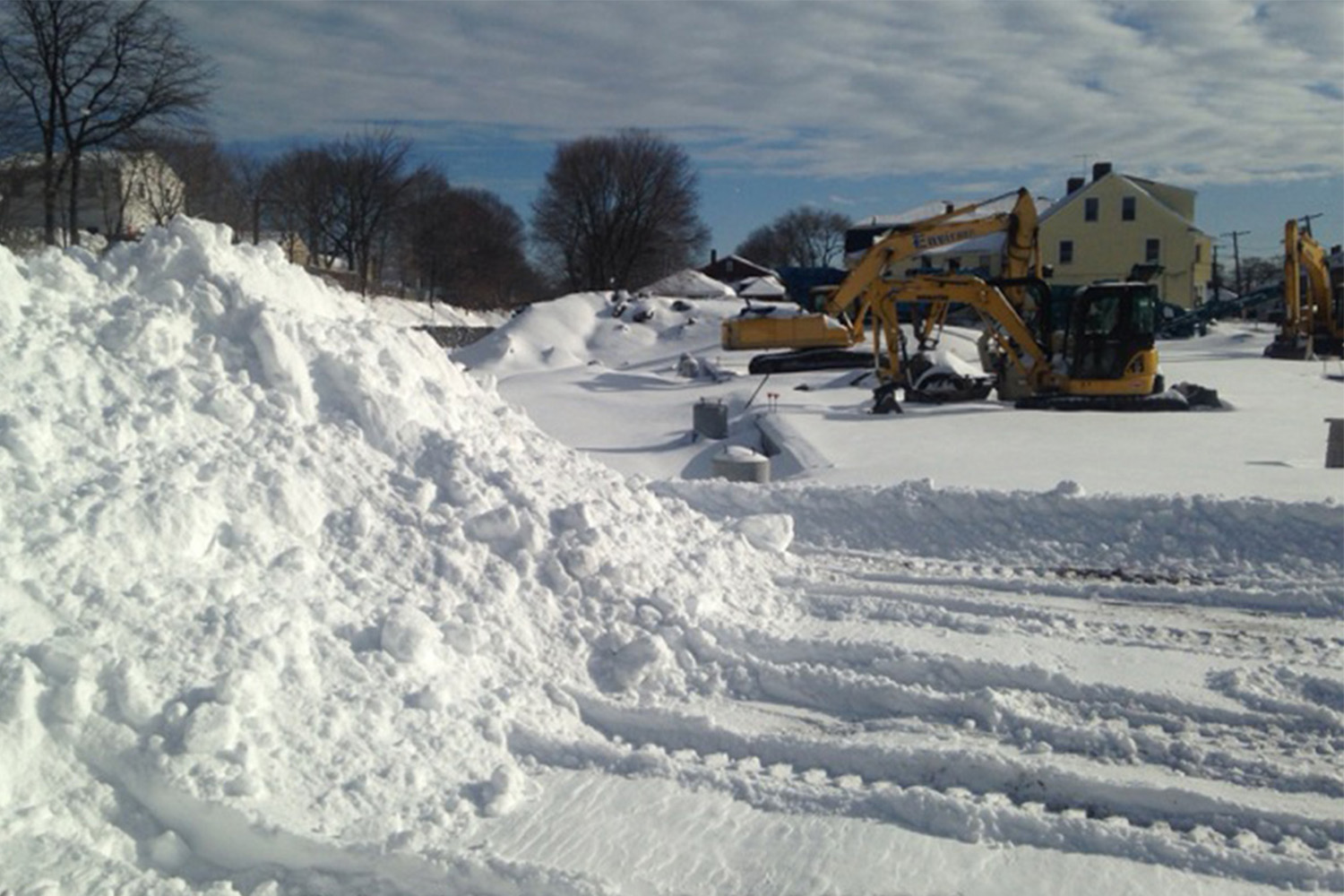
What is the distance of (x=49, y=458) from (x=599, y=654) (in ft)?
9.89

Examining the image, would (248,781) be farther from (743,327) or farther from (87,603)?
(743,327)

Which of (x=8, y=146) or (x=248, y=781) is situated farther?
(x=8, y=146)

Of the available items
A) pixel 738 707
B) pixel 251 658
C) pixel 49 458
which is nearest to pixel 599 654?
pixel 738 707

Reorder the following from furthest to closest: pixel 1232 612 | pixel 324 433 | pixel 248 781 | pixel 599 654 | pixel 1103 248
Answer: pixel 1103 248, pixel 1232 612, pixel 324 433, pixel 599 654, pixel 248 781

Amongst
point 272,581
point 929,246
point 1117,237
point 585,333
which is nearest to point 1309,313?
point 929,246

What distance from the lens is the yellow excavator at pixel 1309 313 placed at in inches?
1170

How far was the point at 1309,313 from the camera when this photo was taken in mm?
30875

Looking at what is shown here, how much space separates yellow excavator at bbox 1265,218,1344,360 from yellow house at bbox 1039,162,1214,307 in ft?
90.6

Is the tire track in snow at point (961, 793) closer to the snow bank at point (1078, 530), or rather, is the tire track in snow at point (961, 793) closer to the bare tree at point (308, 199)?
the snow bank at point (1078, 530)

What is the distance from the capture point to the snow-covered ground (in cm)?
441

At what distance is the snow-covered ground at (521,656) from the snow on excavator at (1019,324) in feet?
31.5

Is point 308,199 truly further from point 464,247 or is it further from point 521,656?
point 521,656

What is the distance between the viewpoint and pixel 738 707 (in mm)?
5965

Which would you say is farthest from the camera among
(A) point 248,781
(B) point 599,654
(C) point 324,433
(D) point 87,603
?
(C) point 324,433
